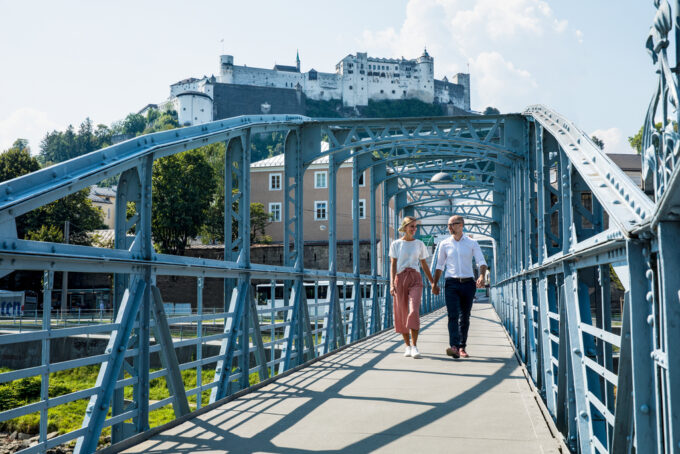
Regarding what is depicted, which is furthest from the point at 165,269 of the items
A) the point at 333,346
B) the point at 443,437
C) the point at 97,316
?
the point at 97,316

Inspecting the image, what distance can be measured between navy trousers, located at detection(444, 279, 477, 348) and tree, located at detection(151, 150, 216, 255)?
3681 cm

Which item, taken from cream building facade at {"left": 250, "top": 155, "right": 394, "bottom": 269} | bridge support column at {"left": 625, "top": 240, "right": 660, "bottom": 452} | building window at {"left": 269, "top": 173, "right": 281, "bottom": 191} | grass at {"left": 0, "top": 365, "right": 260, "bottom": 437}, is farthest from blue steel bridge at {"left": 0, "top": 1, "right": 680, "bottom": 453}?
building window at {"left": 269, "top": 173, "right": 281, "bottom": 191}

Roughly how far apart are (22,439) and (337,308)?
44.9 feet

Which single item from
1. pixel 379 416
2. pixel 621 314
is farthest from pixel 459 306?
pixel 621 314

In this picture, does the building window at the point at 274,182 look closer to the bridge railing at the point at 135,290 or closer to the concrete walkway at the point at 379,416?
the bridge railing at the point at 135,290

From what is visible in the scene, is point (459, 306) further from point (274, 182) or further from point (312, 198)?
point (274, 182)

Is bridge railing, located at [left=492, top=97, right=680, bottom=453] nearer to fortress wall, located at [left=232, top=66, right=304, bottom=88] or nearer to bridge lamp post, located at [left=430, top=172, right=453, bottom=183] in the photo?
bridge lamp post, located at [left=430, top=172, right=453, bottom=183]

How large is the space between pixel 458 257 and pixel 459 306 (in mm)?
591

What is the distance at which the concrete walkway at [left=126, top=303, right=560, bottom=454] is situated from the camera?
3.63 meters

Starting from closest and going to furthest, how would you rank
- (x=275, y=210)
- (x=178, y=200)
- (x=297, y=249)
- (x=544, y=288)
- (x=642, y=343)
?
1. (x=642, y=343)
2. (x=544, y=288)
3. (x=297, y=249)
4. (x=178, y=200)
5. (x=275, y=210)

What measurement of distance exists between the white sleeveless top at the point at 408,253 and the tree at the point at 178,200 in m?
36.6

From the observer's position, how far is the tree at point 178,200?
43.3 meters

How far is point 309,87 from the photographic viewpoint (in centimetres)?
12062

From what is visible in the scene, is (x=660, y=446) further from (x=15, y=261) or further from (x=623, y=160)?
(x=623, y=160)
